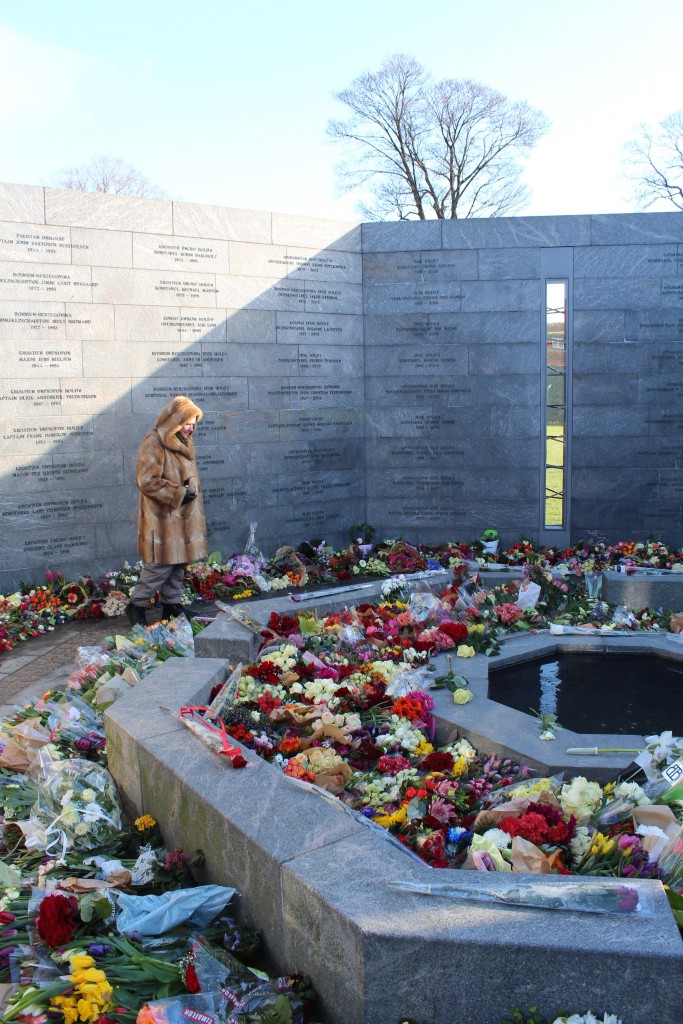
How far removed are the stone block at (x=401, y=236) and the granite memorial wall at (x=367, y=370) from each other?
0.08 feet

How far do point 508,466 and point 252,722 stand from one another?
6.79m

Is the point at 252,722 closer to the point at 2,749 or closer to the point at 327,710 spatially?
the point at 327,710

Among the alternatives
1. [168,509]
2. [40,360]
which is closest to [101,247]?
[40,360]

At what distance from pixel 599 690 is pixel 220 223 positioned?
6.79 meters

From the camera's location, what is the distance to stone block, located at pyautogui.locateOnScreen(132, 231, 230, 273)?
9.02 metres

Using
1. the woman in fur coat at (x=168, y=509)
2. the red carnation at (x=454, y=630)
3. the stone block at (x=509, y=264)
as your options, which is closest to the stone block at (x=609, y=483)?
the stone block at (x=509, y=264)

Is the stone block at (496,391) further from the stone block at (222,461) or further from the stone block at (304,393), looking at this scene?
the stone block at (222,461)

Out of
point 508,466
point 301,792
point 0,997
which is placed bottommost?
point 0,997

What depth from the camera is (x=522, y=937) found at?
231 centimetres

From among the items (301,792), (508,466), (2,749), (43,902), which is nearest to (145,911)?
(43,902)

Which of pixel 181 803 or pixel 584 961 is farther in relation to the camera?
pixel 181 803

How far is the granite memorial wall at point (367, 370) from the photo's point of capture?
352 inches

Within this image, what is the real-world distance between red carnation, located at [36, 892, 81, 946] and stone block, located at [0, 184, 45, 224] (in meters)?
6.95

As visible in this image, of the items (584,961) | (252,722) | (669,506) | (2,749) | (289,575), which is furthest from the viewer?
(669,506)
